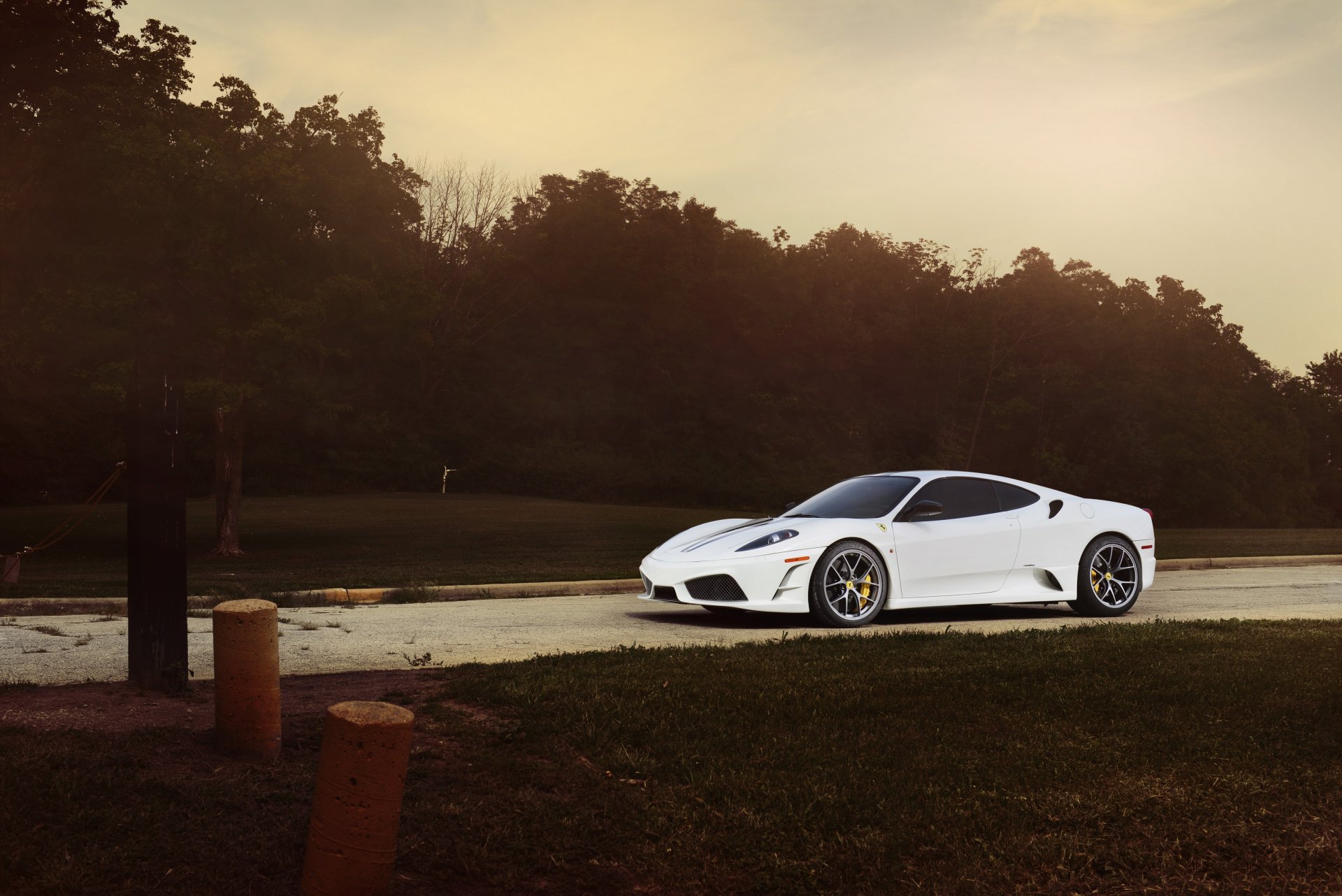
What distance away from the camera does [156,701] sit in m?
5.67

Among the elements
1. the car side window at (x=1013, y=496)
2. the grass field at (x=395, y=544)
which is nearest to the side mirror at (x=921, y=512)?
the car side window at (x=1013, y=496)

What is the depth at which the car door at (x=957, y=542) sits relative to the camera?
1066 cm

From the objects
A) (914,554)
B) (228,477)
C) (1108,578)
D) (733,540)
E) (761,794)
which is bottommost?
(761,794)

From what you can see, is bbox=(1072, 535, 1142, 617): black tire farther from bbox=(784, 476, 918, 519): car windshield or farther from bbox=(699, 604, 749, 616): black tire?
bbox=(699, 604, 749, 616): black tire

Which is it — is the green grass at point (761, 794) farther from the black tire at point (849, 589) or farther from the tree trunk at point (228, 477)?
the tree trunk at point (228, 477)

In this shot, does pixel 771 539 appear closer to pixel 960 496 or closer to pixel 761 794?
pixel 960 496

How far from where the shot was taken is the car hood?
402 inches

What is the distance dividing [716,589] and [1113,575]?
4370mm

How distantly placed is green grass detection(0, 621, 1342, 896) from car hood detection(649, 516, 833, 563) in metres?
3.59

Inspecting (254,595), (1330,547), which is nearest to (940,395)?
(1330,547)

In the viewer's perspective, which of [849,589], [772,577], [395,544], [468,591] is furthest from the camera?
[395,544]

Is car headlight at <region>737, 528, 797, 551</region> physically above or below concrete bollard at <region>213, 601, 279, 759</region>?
above

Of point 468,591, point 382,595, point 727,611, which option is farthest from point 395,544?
point 727,611

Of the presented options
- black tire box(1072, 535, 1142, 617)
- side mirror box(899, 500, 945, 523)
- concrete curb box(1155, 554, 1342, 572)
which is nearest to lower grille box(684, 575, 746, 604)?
side mirror box(899, 500, 945, 523)
